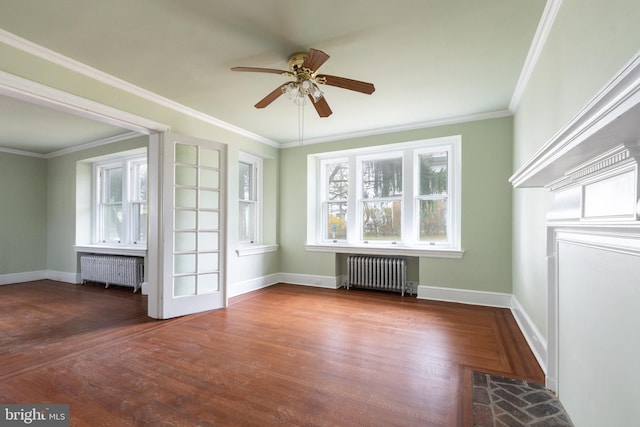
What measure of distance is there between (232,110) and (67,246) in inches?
186

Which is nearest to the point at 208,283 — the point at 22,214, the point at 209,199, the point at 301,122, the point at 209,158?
the point at 209,199

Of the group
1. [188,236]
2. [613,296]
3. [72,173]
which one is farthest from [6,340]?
[613,296]

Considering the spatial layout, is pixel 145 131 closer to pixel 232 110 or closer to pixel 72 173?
pixel 232 110

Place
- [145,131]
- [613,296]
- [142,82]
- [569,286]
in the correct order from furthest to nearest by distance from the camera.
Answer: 1. [145,131]
2. [142,82]
3. [569,286]
4. [613,296]

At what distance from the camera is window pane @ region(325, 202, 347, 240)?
5438 millimetres

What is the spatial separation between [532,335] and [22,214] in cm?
851

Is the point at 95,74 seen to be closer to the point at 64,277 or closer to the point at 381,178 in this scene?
the point at 381,178

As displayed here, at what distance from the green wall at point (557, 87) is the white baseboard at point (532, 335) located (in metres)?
0.08

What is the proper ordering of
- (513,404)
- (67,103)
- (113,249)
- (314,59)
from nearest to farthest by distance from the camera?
1. (513,404)
2. (314,59)
3. (67,103)
4. (113,249)

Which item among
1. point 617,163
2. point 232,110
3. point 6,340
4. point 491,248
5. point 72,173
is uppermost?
point 232,110

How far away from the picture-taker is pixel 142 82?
3178 millimetres

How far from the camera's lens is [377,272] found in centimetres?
486

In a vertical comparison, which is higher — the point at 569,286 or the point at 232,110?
the point at 232,110

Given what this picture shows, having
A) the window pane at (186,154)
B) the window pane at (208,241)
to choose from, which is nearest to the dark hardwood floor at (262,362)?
the window pane at (208,241)
